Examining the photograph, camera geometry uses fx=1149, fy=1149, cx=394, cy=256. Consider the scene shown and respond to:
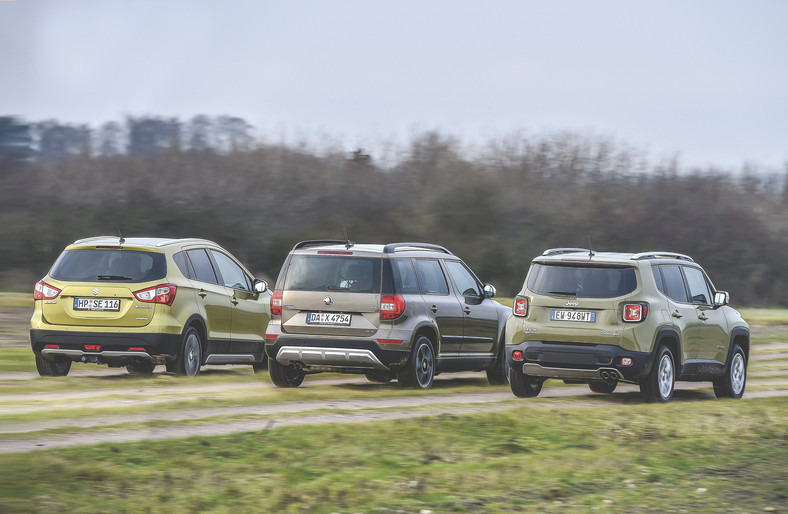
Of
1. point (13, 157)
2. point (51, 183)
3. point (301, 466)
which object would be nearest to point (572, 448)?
point (301, 466)

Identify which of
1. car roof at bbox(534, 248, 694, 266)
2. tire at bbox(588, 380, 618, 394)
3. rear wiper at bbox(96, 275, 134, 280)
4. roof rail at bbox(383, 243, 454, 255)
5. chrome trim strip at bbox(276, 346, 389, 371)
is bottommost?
tire at bbox(588, 380, 618, 394)

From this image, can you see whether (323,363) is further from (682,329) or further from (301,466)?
(301,466)

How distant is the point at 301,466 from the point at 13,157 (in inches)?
1512

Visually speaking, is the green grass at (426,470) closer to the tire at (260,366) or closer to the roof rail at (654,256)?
the roof rail at (654,256)

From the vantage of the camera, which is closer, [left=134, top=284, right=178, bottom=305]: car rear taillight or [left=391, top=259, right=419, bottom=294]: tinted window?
[left=391, top=259, right=419, bottom=294]: tinted window

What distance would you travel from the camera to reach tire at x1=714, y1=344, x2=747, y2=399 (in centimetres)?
1477

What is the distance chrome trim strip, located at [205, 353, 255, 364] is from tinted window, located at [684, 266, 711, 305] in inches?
241

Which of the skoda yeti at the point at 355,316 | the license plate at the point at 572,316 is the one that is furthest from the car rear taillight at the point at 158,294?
the license plate at the point at 572,316

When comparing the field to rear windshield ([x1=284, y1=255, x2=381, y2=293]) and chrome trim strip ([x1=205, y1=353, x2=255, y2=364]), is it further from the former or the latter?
rear windshield ([x1=284, y1=255, x2=381, y2=293])

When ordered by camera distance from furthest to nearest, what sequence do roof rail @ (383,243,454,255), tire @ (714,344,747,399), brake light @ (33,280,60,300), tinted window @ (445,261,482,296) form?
1. tinted window @ (445,261,482,296)
2. tire @ (714,344,747,399)
3. brake light @ (33,280,60,300)
4. roof rail @ (383,243,454,255)

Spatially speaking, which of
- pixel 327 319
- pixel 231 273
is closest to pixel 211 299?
pixel 231 273

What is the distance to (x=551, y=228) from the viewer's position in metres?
44.2

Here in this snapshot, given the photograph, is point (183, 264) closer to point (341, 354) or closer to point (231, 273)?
point (231, 273)

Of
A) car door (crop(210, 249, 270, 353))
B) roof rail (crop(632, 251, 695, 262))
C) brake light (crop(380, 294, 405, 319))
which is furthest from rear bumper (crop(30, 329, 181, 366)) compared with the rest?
roof rail (crop(632, 251, 695, 262))
